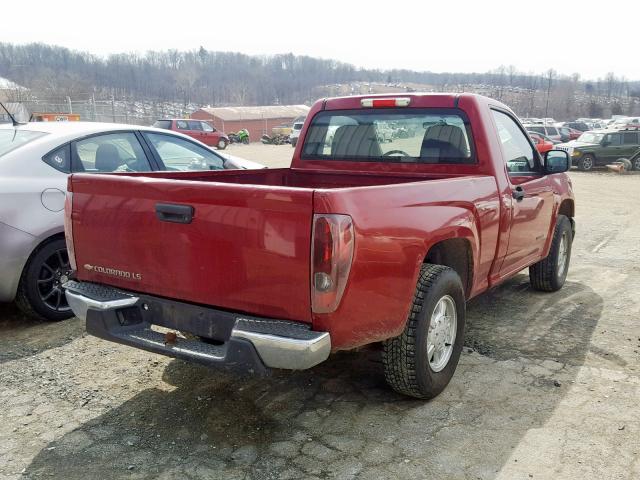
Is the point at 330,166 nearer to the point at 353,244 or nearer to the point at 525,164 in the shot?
the point at 525,164

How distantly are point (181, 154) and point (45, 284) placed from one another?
1875 mm

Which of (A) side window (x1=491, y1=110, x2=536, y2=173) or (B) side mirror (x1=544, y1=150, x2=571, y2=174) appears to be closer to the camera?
(A) side window (x1=491, y1=110, x2=536, y2=173)

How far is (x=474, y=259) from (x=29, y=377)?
10.0 ft

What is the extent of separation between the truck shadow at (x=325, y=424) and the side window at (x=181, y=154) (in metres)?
2.43

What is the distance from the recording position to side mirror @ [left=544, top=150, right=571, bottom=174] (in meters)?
4.98

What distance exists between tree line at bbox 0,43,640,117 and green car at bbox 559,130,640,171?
7936 cm

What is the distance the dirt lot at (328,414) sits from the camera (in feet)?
9.34

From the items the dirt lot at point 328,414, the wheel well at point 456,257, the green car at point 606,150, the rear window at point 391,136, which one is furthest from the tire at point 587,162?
the wheel well at point 456,257

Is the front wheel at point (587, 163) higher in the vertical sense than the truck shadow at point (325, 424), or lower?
higher

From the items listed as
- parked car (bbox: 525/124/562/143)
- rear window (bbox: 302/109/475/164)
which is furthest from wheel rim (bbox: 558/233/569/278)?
parked car (bbox: 525/124/562/143)

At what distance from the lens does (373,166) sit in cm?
463

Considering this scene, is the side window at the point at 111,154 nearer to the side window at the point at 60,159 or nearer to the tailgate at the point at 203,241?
the side window at the point at 60,159

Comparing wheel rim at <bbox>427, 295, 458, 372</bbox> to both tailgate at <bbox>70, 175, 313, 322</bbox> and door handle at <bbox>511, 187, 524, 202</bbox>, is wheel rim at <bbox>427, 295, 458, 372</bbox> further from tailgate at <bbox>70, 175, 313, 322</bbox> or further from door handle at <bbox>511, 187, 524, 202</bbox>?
door handle at <bbox>511, 187, 524, 202</bbox>

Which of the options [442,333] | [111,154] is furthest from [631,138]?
[442,333]
